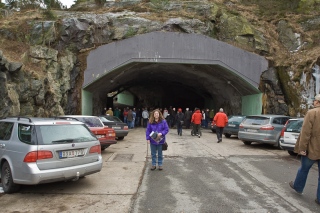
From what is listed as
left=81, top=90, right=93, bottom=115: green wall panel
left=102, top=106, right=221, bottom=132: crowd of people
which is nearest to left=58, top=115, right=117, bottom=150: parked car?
left=102, top=106, right=221, bottom=132: crowd of people

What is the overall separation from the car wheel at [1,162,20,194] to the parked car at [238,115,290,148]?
403 inches

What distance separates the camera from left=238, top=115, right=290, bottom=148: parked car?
41.6 feet

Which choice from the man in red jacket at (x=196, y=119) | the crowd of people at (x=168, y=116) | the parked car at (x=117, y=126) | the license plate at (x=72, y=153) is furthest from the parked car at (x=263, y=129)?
the license plate at (x=72, y=153)

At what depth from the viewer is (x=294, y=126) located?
34.3 ft

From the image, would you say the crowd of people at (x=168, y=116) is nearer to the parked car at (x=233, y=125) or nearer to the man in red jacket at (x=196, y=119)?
the man in red jacket at (x=196, y=119)

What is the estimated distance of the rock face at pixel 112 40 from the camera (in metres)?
15.5

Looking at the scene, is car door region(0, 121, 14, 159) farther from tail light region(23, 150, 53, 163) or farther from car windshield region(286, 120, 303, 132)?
car windshield region(286, 120, 303, 132)

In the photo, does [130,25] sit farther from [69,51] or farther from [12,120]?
[12,120]

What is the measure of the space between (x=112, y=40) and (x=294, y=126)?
16.7 meters

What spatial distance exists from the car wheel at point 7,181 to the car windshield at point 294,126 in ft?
29.6

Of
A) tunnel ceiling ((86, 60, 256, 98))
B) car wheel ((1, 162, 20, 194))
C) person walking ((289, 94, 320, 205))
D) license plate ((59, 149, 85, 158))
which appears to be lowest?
car wheel ((1, 162, 20, 194))

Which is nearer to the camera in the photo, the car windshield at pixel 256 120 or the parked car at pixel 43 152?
the parked car at pixel 43 152

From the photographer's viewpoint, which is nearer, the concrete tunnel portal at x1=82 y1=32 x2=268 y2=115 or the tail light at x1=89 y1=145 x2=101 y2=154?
the tail light at x1=89 y1=145 x2=101 y2=154

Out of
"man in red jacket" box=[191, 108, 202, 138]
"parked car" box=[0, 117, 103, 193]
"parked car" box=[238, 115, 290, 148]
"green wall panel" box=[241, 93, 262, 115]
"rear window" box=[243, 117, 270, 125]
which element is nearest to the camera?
"parked car" box=[0, 117, 103, 193]
